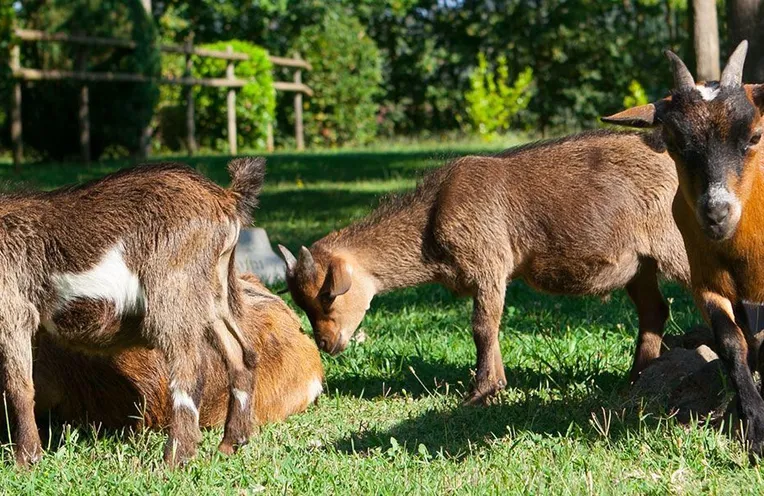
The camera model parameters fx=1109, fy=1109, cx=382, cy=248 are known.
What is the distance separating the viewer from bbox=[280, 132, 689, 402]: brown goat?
19.7ft

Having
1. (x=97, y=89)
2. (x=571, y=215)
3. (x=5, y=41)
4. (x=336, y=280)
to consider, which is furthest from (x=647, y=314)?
(x=97, y=89)

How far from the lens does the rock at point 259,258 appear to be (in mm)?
8969

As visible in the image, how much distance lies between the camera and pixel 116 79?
18.8 m

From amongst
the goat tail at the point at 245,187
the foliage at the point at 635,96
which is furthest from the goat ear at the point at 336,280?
the foliage at the point at 635,96

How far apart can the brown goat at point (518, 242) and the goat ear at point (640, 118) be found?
127 cm

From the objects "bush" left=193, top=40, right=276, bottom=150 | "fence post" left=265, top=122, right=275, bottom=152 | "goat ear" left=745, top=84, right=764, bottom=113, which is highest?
"goat ear" left=745, top=84, right=764, bottom=113

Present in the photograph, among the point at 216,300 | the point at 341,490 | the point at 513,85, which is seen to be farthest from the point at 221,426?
the point at 513,85

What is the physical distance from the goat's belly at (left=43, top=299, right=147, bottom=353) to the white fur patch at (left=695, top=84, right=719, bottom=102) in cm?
248

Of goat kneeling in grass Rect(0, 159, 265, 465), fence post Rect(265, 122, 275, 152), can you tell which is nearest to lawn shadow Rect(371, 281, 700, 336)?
goat kneeling in grass Rect(0, 159, 265, 465)

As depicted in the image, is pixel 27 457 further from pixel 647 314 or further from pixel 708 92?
pixel 647 314

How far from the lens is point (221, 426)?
17.5ft

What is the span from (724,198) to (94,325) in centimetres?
260

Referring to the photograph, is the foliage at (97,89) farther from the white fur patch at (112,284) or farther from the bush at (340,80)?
the white fur patch at (112,284)

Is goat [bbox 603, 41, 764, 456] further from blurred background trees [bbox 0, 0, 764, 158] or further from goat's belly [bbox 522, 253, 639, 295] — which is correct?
blurred background trees [bbox 0, 0, 764, 158]
